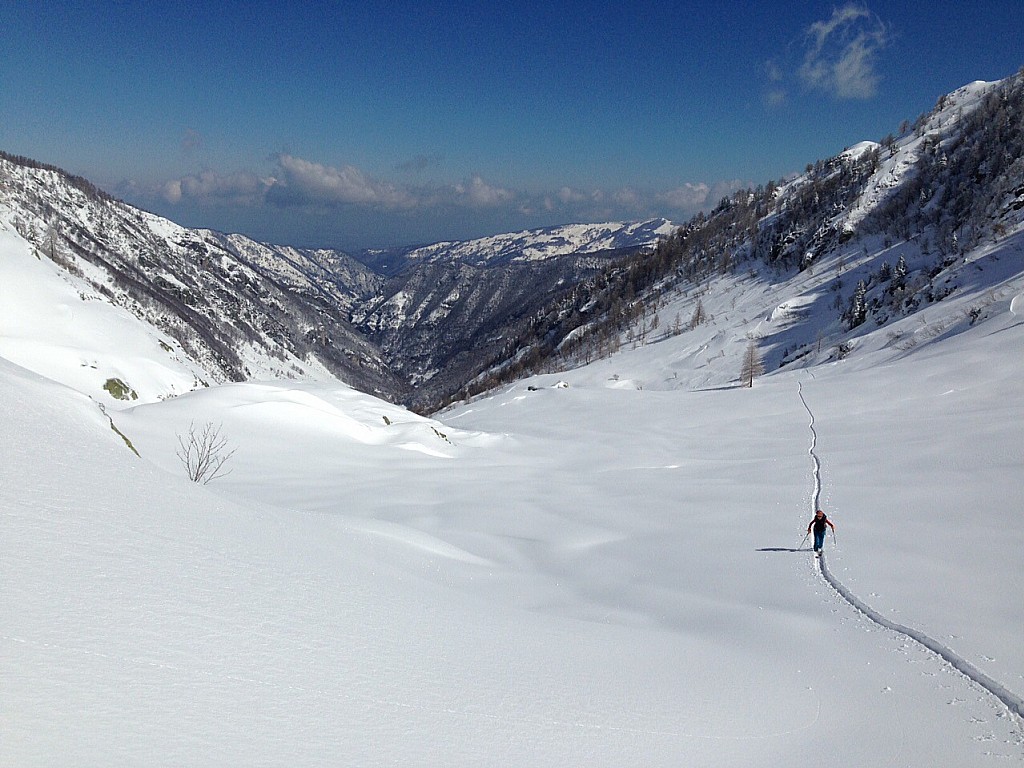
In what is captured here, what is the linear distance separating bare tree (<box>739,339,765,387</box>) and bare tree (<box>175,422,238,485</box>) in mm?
49917

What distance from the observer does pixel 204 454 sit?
20219mm

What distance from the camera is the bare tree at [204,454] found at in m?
17.4

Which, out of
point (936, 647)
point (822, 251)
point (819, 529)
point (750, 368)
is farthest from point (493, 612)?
point (822, 251)

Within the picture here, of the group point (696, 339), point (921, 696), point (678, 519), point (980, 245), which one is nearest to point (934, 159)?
point (980, 245)

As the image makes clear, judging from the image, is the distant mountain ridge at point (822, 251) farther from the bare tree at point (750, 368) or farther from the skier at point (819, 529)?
the skier at point (819, 529)

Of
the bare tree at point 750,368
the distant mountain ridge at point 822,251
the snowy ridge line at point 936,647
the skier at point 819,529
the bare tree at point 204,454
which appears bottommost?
the snowy ridge line at point 936,647

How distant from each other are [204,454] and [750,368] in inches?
2209

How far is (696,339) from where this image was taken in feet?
302

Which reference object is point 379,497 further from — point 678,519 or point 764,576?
point 764,576

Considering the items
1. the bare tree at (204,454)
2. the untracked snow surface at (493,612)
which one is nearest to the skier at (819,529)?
the untracked snow surface at (493,612)

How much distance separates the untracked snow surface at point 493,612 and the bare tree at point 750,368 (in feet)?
134

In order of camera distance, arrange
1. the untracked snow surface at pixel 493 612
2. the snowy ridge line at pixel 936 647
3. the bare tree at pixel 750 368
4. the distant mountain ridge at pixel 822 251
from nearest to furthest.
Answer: the untracked snow surface at pixel 493 612
the snowy ridge line at pixel 936 647
the bare tree at pixel 750 368
the distant mountain ridge at pixel 822 251

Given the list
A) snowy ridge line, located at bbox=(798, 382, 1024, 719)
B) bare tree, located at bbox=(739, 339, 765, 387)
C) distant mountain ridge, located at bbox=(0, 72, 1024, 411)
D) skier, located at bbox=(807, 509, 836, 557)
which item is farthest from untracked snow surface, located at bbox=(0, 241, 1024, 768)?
distant mountain ridge, located at bbox=(0, 72, 1024, 411)

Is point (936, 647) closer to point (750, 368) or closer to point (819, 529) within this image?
point (819, 529)
